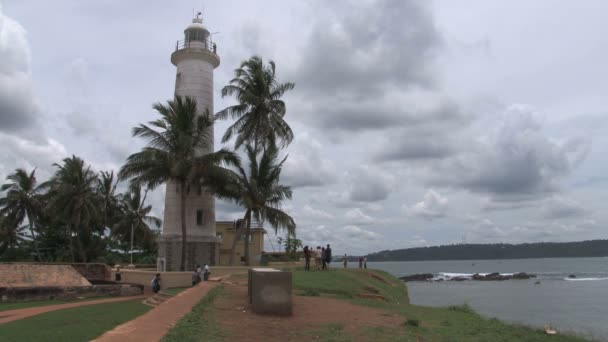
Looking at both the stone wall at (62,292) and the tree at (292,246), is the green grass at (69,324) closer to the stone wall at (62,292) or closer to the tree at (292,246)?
the stone wall at (62,292)

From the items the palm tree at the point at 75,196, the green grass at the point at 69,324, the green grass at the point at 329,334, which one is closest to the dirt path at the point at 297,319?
the green grass at the point at 329,334

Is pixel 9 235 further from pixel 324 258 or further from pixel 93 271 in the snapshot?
pixel 324 258

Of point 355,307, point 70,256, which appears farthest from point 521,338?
point 70,256

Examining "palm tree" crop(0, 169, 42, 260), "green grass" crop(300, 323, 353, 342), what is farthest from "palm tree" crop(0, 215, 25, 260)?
"green grass" crop(300, 323, 353, 342)

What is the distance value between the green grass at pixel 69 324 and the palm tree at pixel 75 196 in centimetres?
2360

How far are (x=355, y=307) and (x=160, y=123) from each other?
56.0 feet

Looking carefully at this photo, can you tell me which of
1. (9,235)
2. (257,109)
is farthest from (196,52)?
(9,235)

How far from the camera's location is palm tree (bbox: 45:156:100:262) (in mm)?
38281

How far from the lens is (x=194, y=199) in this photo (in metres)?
28.5

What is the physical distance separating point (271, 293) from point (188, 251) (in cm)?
1746

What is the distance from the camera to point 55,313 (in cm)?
1566

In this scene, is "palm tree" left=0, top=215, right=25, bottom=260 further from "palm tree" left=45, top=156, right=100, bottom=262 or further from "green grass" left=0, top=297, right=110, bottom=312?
"green grass" left=0, top=297, right=110, bottom=312

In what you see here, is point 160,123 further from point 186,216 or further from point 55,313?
point 55,313

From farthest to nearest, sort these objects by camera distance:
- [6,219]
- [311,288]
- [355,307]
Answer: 1. [6,219]
2. [311,288]
3. [355,307]
